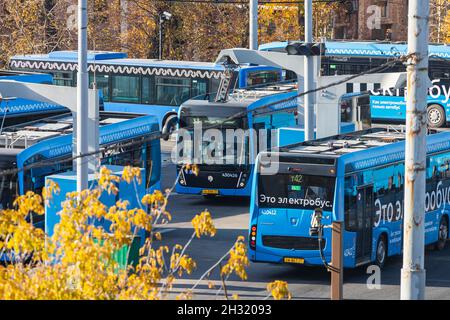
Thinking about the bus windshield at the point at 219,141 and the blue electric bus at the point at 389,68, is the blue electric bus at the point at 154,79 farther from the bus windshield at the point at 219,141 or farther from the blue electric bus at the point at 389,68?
the bus windshield at the point at 219,141

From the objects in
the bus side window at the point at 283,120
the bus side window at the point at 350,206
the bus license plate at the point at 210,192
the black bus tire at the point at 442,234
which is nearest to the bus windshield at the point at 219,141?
the bus license plate at the point at 210,192

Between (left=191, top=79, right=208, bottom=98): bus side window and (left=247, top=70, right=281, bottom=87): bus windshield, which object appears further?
(left=247, top=70, right=281, bottom=87): bus windshield

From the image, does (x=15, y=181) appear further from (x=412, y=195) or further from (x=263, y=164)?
(x=412, y=195)

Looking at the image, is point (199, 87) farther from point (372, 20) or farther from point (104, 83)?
point (372, 20)

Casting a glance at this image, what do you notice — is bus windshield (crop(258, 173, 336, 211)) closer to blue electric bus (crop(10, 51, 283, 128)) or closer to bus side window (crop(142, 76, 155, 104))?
blue electric bus (crop(10, 51, 283, 128))

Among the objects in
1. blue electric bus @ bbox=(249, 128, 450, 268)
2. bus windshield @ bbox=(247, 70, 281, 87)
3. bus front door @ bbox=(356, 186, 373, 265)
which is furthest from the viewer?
bus windshield @ bbox=(247, 70, 281, 87)

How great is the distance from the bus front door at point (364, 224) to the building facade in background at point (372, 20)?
51021 millimetres

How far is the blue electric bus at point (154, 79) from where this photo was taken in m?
45.2

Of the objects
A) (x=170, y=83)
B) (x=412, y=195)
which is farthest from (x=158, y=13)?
(x=412, y=195)

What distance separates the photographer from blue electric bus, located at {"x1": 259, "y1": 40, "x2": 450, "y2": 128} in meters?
47.4

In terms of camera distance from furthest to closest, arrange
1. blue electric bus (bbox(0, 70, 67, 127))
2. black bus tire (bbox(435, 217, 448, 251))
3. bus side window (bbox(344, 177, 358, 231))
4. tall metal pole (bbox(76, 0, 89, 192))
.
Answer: blue electric bus (bbox(0, 70, 67, 127))
black bus tire (bbox(435, 217, 448, 251))
bus side window (bbox(344, 177, 358, 231))
tall metal pole (bbox(76, 0, 89, 192))

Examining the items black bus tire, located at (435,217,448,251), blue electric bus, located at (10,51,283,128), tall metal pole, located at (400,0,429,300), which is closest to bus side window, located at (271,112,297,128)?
black bus tire, located at (435,217,448,251)

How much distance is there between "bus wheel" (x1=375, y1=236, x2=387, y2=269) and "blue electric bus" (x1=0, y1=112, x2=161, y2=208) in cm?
482

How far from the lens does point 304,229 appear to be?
73.2 ft
